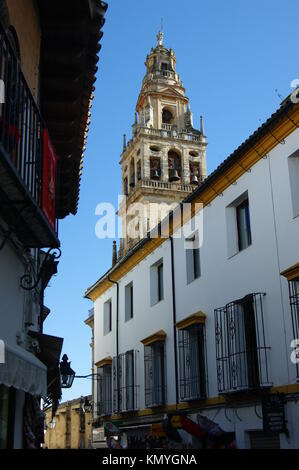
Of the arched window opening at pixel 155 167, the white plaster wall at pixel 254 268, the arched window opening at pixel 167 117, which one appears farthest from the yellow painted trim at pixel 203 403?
the arched window opening at pixel 167 117

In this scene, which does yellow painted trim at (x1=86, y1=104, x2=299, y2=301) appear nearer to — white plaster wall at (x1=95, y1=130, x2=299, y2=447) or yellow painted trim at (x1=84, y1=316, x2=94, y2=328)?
white plaster wall at (x1=95, y1=130, x2=299, y2=447)

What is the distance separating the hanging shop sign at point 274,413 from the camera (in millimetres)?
11750

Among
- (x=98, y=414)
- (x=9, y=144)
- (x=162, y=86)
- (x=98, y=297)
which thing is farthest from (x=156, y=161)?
(x=9, y=144)

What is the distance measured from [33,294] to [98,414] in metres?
17.2

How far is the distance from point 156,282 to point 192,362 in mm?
4452

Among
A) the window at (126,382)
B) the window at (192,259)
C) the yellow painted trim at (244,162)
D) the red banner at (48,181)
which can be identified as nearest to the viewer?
the red banner at (48,181)

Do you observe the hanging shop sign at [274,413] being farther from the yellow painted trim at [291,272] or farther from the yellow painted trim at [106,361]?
the yellow painted trim at [106,361]

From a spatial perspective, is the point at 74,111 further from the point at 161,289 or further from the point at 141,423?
the point at 141,423

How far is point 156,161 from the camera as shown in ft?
160

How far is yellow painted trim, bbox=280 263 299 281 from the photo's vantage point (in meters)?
11.5

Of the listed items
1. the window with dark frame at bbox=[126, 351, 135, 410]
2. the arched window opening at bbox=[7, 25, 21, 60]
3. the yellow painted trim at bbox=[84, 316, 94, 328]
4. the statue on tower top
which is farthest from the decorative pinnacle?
the arched window opening at bbox=[7, 25, 21, 60]

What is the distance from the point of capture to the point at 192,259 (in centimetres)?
1736

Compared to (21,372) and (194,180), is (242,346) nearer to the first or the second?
(21,372)

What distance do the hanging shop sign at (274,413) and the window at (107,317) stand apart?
43.3 ft
